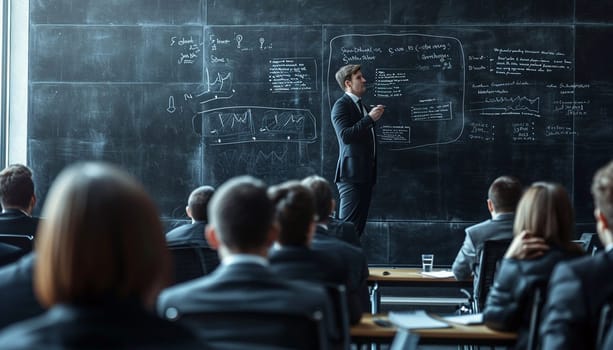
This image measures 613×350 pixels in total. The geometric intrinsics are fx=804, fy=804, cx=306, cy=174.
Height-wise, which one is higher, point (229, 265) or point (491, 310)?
point (229, 265)

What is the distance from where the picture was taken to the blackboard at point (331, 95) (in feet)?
22.3

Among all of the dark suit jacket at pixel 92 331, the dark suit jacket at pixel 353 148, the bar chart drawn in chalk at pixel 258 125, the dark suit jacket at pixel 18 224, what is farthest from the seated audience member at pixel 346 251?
the bar chart drawn in chalk at pixel 258 125

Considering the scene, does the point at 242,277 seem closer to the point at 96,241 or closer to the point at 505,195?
the point at 96,241

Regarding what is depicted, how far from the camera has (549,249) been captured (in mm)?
2736

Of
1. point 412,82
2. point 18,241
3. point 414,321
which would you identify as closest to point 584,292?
point 414,321

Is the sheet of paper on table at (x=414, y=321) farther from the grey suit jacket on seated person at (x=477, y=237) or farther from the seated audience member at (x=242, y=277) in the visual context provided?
the grey suit jacket on seated person at (x=477, y=237)

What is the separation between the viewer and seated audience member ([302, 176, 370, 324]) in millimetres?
2889

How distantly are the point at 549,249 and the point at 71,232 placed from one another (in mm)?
2101

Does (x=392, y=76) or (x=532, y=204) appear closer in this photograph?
(x=532, y=204)

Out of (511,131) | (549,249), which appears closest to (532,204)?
(549,249)

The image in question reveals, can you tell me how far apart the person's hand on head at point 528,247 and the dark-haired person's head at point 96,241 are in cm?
195

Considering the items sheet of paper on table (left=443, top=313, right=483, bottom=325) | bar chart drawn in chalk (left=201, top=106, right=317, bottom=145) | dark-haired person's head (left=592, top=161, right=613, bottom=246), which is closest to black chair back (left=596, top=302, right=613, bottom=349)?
dark-haired person's head (left=592, top=161, right=613, bottom=246)

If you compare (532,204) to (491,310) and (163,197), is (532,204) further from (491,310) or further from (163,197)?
(163,197)

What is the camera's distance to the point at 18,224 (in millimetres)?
3850
